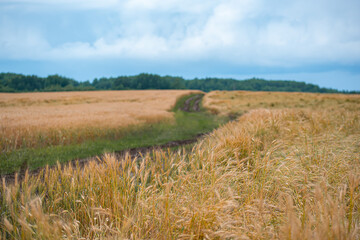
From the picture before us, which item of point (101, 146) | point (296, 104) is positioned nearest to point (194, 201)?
point (101, 146)

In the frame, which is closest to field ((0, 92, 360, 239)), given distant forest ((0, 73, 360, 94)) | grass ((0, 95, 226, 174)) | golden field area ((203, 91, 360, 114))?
grass ((0, 95, 226, 174))

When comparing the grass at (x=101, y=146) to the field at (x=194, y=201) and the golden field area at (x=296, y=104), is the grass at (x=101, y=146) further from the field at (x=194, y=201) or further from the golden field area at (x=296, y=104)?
the golden field area at (x=296, y=104)

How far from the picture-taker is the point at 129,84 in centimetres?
10388

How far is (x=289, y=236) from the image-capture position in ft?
6.36

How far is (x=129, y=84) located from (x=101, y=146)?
97815 millimetres

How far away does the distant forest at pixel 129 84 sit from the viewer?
6694cm

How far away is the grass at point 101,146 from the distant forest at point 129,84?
57854 mm

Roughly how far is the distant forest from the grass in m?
57.9

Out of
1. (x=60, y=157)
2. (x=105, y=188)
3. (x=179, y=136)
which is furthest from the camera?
(x=179, y=136)

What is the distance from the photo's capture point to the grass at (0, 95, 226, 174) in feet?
25.2

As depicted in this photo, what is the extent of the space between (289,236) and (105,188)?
9.35 feet

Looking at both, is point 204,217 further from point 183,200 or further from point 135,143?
point 135,143

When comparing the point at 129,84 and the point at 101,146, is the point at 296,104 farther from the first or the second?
the point at 129,84

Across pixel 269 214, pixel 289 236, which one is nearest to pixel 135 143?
pixel 269 214
